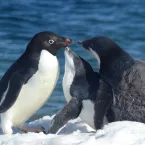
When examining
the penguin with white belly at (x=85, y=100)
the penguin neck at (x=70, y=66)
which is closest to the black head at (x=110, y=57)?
the penguin with white belly at (x=85, y=100)

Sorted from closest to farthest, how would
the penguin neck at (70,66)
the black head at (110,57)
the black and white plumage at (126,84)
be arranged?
the black and white plumage at (126,84) → the black head at (110,57) → the penguin neck at (70,66)

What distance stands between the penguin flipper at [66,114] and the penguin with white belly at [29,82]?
31 centimetres

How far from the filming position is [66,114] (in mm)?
6121

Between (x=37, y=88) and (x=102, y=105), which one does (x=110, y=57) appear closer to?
(x=102, y=105)

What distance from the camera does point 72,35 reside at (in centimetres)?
1468

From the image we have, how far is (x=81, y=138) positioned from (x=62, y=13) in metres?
12.1

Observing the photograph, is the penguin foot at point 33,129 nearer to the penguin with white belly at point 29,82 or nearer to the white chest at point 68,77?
the penguin with white belly at point 29,82

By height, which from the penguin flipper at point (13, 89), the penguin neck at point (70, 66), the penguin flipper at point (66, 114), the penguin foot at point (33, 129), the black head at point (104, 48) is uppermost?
the black head at point (104, 48)

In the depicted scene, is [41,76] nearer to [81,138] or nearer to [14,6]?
[81,138]

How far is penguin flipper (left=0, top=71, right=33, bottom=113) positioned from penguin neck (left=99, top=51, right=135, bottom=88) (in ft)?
2.43

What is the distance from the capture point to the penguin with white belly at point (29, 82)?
6266mm

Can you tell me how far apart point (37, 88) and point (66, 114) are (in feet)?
1.32

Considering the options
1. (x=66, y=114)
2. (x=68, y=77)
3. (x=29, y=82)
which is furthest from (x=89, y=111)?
(x=29, y=82)

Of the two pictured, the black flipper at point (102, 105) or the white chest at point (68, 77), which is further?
the white chest at point (68, 77)
